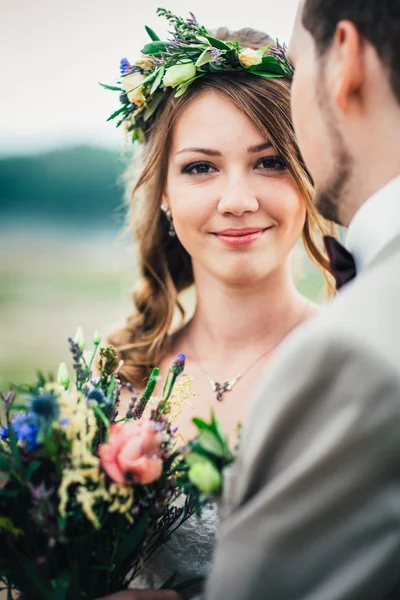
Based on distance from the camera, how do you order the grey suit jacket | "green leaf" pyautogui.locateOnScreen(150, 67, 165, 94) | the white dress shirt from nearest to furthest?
the grey suit jacket → the white dress shirt → "green leaf" pyautogui.locateOnScreen(150, 67, 165, 94)

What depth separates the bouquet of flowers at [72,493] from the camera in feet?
4.41

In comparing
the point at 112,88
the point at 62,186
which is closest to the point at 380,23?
the point at 112,88

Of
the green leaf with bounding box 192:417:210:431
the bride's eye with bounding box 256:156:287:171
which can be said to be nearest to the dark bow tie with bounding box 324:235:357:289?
the green leaf with bounding box 192:417:210:431

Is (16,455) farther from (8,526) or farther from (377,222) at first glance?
(377,222)

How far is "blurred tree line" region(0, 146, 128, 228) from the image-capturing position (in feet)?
39.9

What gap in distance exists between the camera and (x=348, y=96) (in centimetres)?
127

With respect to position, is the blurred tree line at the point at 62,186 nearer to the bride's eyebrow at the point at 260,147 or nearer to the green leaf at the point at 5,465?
the bride's eyebrow at the point at 260,147

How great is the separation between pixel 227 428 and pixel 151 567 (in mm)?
540

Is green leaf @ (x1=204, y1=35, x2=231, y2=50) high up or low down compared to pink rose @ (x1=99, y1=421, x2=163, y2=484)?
up

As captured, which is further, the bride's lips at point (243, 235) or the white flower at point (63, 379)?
the bride's lips at point (243, 235)

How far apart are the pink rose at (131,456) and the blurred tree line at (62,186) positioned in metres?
10.8

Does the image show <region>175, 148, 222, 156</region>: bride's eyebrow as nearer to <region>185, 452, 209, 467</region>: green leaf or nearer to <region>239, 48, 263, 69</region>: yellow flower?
<region>239, 48, 263, 69</region>: yellow flower

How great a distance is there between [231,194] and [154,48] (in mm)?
664

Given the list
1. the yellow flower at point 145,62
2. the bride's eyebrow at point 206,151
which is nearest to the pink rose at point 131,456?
the bride's eyebrow at point 206,151
